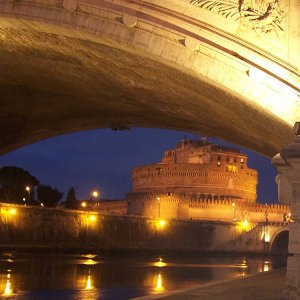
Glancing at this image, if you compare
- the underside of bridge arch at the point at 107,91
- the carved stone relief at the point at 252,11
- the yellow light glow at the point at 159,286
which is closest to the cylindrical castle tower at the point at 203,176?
the yellow light glow at the point at 159,286

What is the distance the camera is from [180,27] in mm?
4500

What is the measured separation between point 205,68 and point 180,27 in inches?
13.8

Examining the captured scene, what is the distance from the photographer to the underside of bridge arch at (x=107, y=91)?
498cm

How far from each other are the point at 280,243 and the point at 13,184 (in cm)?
2355

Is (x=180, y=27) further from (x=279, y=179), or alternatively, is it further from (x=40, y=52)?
(x=40, y=52)

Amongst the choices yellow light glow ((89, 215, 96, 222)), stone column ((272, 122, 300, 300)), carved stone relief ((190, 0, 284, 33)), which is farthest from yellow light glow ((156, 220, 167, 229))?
carved stone relief ((190, 0, 284, 33))

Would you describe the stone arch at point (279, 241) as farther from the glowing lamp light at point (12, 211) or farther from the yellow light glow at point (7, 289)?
the yellow light glow at point (7, 289)

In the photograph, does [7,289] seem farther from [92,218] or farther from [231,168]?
[231,168]

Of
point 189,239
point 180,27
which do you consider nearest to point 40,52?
point 180,27

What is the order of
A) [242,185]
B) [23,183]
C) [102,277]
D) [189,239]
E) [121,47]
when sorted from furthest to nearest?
[242,185] < [23,183] < [189,239] < [102,277] < [121,47]

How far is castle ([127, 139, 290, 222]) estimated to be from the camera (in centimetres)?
5425

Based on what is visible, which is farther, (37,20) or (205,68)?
(37,20)

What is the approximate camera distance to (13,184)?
50781 millimetres

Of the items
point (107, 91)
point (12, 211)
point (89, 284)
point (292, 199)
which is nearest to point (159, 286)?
point (89, 284)
